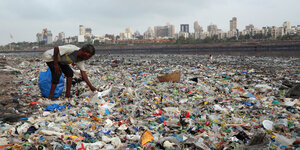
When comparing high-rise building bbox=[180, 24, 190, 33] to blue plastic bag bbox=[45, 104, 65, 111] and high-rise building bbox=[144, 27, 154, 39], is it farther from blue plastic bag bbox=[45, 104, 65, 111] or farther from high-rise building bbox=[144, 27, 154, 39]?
blue plastic bag bbox=[45, 104, 65, 111]

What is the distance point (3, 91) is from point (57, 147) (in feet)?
12.3

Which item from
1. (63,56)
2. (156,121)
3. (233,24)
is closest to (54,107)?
(63,56)

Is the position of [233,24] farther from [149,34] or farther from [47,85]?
[47,85]

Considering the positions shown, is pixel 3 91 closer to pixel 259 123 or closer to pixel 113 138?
pixel 113 138

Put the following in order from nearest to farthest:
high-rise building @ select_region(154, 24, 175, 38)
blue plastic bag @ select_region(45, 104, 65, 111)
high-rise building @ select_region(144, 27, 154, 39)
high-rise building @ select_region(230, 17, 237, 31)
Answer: blue plastic bag @ select_region(45, 104, 65, 111) → high-rise building @ select_region(230, 17, 237, 31) → high-rise building @ select_region(144, 27, 154, 39) → high-rise building @ select_region(154, 24, 175, 38)

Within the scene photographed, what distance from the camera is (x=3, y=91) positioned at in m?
4.81

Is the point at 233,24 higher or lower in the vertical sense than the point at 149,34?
higher

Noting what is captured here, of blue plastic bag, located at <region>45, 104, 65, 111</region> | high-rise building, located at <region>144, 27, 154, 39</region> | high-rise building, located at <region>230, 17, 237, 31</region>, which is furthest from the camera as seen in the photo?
high-rise building, located at <region>144, 27, 154, 39</region>

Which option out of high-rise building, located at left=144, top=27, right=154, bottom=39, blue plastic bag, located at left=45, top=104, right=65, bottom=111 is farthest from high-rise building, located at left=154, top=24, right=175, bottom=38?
blue plastic bag, located at left=45, top=104, right=65, bottom=111

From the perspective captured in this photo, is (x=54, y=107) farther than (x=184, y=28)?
No

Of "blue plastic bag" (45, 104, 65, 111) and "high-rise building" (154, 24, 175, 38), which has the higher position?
"high-rise building" (154, 24, 175, 38)

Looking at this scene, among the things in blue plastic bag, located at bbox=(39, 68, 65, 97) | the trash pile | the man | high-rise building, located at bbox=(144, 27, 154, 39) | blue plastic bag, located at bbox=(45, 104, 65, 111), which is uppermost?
high-rise building, located at bbox=(144, 27, 154, 39)

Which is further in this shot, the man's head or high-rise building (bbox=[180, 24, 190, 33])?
high-rise building (bbox=[180, 24, 190, 33])

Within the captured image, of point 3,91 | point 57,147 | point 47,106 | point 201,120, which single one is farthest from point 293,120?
point 3,91
